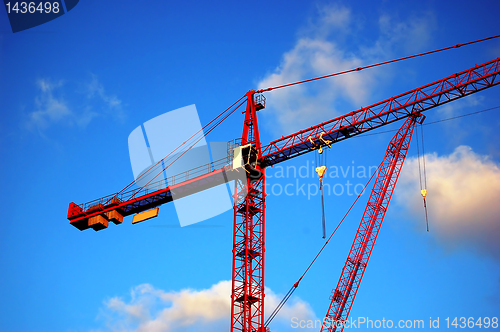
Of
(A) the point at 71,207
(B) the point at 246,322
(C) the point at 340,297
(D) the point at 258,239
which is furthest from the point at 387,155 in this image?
(A) the point at 71,207

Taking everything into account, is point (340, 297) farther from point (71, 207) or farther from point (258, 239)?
point (71, 207)

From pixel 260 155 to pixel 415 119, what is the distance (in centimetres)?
2250

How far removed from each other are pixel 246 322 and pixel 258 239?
342 inches

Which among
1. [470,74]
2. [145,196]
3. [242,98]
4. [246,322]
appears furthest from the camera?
[242,98]

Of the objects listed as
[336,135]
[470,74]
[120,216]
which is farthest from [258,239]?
[470,74]

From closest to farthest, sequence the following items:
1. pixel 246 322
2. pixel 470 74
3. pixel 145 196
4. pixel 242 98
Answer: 1. pixel 246 322
2. pixel 470 74
3. pixel 145 196
4. pixel 242 98

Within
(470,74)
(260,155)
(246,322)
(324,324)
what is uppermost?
(470,74)

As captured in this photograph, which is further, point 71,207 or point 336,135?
point 71,207

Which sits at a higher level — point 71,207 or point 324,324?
point 71,207

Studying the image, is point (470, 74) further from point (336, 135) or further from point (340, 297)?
point (340, 297)

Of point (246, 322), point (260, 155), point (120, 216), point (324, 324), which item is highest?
point (260, 155)

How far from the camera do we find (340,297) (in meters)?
69.1

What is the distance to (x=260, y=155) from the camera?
2329 inches

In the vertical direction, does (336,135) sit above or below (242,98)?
below
